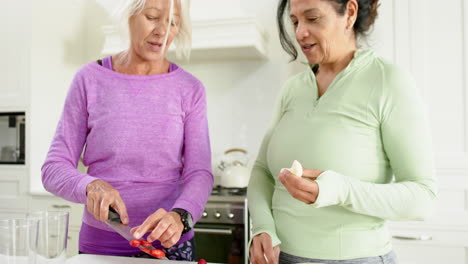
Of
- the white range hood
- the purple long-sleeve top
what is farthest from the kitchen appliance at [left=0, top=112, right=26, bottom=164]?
the purple long-sleeve top

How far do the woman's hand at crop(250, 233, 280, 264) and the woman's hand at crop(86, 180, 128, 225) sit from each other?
0.28 m

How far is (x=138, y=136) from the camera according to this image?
1.03 m

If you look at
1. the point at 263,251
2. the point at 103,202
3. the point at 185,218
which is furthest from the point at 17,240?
the point at 263,251

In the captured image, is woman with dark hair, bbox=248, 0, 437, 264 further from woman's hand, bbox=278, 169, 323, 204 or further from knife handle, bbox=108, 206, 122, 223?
knife handle, bbox=108, 206, 122, 223

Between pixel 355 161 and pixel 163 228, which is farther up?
pixel 355 161

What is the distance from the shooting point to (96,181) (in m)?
0.94

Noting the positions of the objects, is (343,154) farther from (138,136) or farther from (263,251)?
(138,136)

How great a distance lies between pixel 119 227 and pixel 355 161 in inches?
19.8

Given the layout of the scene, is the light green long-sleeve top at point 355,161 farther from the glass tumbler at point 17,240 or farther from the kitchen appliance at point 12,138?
the kitchen appliance at point 12,138

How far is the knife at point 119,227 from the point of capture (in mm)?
854

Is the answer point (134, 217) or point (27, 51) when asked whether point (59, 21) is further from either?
point (134, 217)

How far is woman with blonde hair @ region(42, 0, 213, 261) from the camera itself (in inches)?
40.1

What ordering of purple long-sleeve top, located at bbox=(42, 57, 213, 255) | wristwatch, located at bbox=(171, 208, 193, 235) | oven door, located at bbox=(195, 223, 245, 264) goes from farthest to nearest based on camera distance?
oven door, located at bbox=(195, 223, 245, 264), purple long-sleeve top, located at bbox=(42, 57, 213, 255), wristwatch, located at bbox=(171, 208, 193, 235)

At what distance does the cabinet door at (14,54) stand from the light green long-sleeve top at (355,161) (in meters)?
2.25
